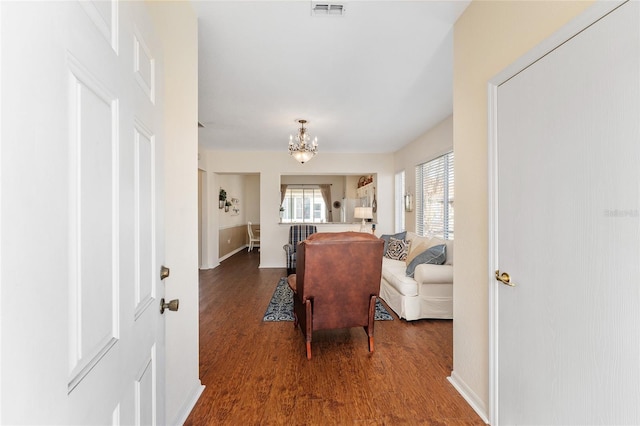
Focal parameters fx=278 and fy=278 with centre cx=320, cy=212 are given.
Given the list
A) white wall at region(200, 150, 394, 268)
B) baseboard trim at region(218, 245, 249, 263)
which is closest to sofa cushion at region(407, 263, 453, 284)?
white wall at region(200, 150, 394, 268)

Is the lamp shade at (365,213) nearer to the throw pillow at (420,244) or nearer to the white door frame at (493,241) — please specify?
the throw pillow at (420,244)

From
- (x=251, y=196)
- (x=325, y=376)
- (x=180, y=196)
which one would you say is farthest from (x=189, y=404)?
(x=251, y=196)

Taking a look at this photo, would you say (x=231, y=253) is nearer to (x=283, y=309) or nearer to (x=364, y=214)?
(x=364, y=214)

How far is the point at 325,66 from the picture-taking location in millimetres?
2600

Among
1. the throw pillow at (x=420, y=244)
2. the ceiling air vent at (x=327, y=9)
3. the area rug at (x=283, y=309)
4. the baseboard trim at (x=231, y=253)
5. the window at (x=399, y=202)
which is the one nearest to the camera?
the ceiling air vent at (x=327, y=9)

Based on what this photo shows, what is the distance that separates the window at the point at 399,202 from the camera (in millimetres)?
6195

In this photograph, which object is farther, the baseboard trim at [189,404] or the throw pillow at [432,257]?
the throw pillow at [432,257]

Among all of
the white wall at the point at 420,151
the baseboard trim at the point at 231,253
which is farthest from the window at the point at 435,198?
the baseboard trim at the point at 231,253

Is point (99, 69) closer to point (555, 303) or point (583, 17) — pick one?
point (583, 17)

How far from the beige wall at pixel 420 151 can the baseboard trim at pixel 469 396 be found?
307cm

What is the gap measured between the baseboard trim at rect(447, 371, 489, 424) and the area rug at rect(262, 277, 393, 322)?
4.10 ft

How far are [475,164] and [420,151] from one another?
345cm

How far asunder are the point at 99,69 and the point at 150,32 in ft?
1.70

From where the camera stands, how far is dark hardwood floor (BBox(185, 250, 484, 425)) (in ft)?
5.54
